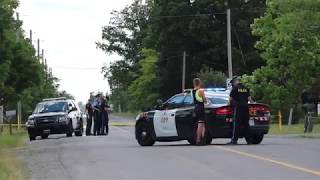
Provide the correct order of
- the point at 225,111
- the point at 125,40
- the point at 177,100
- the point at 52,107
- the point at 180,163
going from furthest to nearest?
the point at 125,40, the point at 52,107, the point at 177,100, the point at 225,111, the point at 180,163

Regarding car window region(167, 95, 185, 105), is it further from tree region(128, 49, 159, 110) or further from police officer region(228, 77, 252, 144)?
tree region(128, 49, 159, 110)

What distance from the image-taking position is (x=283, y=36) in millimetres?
35781

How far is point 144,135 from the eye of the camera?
69.5 ft

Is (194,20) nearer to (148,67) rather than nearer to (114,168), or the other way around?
(148,67)

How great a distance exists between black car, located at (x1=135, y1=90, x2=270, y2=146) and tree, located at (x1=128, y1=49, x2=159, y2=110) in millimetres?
61816

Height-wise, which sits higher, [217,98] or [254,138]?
[217,98]

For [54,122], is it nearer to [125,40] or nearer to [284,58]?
[284,58]

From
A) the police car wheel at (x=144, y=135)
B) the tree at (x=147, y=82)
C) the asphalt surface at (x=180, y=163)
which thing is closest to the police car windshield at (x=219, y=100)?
the asphalt surface at (x=180, y=163)

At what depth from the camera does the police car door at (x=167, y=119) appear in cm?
2048

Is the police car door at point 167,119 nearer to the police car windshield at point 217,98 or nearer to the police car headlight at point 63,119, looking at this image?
the police car windshield at point 217,98

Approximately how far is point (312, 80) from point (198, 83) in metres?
26.9

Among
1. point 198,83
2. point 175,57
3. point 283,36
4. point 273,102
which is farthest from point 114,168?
point 175,57

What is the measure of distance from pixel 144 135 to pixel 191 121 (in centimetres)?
175

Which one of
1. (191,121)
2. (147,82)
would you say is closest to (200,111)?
(191,121)
